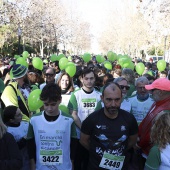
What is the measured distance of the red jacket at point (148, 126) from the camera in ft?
10.9

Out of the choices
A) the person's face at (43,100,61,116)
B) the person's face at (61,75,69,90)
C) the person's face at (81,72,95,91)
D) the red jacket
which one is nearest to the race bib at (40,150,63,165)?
the person's face at (43,100,61,116)

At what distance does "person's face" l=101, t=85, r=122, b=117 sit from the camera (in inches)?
117

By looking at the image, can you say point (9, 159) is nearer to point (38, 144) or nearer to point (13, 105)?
point (38, 144)

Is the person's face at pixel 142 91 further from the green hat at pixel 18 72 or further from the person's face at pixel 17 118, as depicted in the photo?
the person's face at pixel 17 118

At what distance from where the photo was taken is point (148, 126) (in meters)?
3.43

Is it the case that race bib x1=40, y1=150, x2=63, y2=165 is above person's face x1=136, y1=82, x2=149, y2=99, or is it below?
below

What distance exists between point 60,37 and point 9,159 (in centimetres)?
4107

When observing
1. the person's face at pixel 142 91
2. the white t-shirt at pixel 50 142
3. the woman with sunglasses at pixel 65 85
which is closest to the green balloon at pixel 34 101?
the white t-shirt at pixel 50 142

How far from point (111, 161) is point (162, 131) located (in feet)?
2.40

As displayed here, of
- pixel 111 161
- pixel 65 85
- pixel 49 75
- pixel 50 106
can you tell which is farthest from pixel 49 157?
pixel 49 75

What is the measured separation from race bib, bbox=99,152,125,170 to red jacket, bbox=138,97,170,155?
485 millimetres

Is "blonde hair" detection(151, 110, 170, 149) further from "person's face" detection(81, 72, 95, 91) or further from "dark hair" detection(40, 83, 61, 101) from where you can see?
"person's face" detection(81, 72, 95, 91)

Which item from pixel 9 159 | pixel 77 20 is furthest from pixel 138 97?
pixel 77 20

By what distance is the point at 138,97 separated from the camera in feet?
16.4
